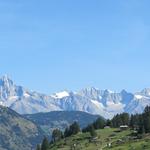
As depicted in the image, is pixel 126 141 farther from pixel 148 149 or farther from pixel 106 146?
pixel 148 149

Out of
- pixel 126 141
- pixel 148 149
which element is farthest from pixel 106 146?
pixel 148 149

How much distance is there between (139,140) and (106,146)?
13.1 m

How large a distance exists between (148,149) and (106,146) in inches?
1369

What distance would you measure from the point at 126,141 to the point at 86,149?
15.9 metres

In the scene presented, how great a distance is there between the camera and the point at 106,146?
639 ft

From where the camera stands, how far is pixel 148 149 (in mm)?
162250

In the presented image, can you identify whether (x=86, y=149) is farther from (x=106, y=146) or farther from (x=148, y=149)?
(x=148, y=149)

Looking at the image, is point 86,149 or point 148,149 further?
point 86,149

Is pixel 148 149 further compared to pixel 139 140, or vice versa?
pixel 139 140

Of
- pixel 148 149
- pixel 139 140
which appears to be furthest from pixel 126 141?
pixel 148 149

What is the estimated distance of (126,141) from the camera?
19738cm

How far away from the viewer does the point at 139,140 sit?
19100 cm

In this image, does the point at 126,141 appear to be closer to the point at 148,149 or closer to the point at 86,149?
the point at 86,149

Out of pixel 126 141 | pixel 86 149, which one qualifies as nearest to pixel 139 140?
pixel 126 141
